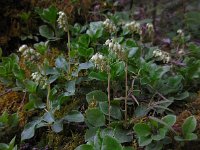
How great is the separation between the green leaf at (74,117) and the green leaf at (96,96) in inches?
3.9

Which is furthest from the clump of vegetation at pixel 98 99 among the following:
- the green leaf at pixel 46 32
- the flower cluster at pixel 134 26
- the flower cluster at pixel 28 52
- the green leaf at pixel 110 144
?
the green leaf at pixel 46 32

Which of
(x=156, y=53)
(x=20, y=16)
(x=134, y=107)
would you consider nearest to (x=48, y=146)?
(x=134, y=107)

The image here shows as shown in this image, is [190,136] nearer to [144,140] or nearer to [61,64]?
[144,140]

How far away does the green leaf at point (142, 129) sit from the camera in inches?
66.0

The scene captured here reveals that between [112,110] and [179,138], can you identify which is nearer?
[179,138]

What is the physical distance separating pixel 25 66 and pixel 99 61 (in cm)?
74

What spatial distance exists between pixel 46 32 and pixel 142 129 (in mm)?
1338

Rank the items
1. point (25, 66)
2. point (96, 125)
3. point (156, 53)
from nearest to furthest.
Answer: point (96, 125) → point (156, 53) → point (25, 66)

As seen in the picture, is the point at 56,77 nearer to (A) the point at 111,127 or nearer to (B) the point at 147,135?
(A) the point at 111,127

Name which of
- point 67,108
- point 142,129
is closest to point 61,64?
point 67,108

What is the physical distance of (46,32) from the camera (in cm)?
276

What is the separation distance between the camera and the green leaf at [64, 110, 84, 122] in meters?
1.86

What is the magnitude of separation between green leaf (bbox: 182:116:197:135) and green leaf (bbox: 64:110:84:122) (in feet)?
1.61

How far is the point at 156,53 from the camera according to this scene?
2174mm
